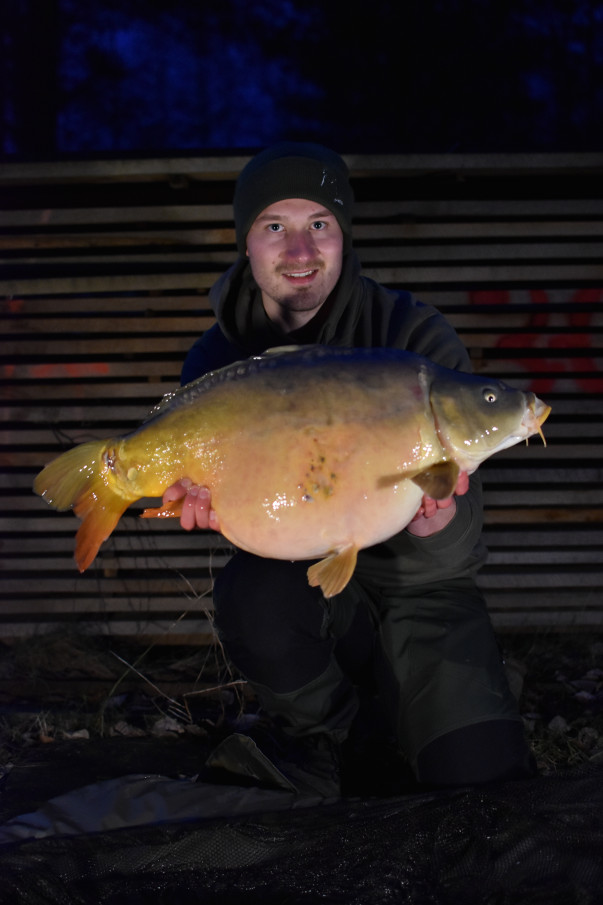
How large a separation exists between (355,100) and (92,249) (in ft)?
20.5

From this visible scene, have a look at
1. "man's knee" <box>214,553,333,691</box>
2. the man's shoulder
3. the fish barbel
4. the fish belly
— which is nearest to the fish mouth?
the fish barbel

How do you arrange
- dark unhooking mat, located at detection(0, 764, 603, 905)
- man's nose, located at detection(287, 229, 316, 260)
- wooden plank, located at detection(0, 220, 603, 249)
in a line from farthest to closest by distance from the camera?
1. wooden plank, located at detection(0, 220, 603, 249)
2. man's nose, located at detection(287, 229, 316, 260)
3. dark unhooking mat, located at detection(0, 764, 603, 905)

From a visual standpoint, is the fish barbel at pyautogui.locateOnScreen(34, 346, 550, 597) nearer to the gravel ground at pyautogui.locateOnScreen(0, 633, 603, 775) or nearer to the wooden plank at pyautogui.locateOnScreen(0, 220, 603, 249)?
the gravel ground at pyautogui.locateOnScreen(0, 633, 603, 775)

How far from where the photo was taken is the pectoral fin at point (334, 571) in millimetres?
1932

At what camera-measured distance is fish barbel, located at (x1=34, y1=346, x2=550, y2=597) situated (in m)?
1.94

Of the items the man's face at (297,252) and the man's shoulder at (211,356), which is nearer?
the man's face at (297,252)

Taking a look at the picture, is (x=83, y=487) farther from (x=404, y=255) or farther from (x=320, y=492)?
(x=404, y=255)

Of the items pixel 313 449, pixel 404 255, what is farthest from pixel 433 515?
pixel 404 255

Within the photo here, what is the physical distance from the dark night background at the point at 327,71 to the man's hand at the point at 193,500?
7.62m

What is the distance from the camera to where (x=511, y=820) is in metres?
1.87

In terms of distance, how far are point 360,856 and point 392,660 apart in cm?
85

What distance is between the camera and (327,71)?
9.08 meters

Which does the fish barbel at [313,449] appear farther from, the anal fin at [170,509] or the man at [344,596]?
the man at [344,596]

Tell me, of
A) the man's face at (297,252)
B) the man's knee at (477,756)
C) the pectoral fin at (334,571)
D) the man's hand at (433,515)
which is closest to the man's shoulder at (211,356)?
the man's face at (297,252)
